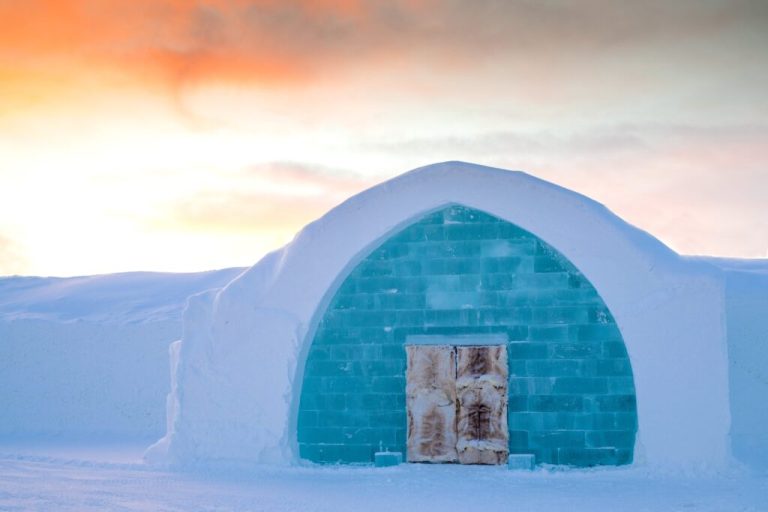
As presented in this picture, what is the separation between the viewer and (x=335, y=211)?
492 inches

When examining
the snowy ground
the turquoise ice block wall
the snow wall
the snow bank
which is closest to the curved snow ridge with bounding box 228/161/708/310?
the snow wall

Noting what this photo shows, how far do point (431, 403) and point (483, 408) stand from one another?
611 millimetres

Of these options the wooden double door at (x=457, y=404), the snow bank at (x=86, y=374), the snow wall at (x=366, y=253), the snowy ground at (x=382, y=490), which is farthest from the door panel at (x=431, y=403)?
the snow bank at (x=86, y=374)

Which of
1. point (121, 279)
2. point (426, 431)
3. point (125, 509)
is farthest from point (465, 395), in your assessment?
point (121, 279)

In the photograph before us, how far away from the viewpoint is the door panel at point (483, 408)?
455 inches

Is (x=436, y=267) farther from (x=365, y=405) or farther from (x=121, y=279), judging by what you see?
(x=121, y=279)

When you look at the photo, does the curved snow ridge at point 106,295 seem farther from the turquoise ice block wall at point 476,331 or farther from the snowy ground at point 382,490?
the snowy ground at point 382,490

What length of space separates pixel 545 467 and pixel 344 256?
343cm

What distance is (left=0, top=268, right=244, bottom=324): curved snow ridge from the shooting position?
20.2 meters

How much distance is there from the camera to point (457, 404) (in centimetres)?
1176

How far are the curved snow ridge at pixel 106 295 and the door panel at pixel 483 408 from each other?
28.2 ft

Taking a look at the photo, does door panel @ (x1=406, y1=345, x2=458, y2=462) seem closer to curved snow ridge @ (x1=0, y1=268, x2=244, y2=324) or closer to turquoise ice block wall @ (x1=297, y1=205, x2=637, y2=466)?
turquoise ice block wall @ (x1=297, y1=205, x2=637, y2=466)

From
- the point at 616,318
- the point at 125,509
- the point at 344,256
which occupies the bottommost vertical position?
the point at 125,509

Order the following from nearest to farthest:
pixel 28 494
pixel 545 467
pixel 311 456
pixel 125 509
A: pixel 125 509 → pixel 28 494 → pixel 545 467 → pixel 311 456
